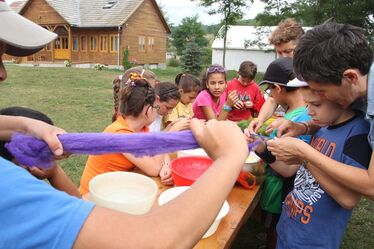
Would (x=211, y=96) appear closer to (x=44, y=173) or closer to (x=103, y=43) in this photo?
(x=44, y=173)

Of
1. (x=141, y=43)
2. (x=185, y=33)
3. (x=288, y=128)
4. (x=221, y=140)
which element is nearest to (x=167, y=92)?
(x=288, y=128)

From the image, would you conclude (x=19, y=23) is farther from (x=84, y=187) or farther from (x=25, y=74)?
(x=25, y=74)

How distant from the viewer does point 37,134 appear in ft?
4.23

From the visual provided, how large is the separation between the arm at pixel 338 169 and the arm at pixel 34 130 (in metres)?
1.13

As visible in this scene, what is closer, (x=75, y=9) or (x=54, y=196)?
(x=54, y=196)

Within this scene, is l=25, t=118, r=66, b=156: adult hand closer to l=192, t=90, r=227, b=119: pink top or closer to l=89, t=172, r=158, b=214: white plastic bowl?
l=89, t=172, r=158, b=214: white plastic bowl

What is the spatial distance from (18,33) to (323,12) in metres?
22.5

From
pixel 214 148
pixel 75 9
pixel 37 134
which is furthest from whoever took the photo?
pixel 75 9

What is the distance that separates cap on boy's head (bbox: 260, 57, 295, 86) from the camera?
2.47m

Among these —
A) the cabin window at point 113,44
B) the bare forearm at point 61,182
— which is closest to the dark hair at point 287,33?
the bare forearm at point 61,182

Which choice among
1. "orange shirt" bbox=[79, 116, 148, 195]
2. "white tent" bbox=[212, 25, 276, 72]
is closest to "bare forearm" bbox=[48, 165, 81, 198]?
"orange shirt" bbox=[79, 116, 148, 195]

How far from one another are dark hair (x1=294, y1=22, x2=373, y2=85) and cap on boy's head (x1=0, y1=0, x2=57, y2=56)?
4.09ft

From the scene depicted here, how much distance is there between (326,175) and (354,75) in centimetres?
53

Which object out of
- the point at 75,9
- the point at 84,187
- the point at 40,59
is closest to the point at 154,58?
the point at 75,9
